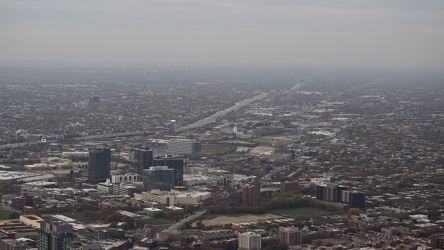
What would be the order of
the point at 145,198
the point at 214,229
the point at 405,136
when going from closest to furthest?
the point at 214,229, the point at 145,198, the point at 405,136

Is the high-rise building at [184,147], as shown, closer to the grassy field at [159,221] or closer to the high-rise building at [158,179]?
the high-rise building at [158,179]

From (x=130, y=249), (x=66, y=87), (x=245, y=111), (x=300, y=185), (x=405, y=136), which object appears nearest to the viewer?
(x=130, y=249)

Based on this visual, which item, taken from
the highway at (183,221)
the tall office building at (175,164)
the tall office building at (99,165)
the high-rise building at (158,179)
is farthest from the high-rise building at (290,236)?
the tall office building at (99,165)

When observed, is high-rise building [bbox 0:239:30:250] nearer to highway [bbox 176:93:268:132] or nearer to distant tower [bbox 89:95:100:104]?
highway [bbox 176:93:268:132]

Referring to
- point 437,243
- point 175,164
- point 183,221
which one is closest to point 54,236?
point 183,221

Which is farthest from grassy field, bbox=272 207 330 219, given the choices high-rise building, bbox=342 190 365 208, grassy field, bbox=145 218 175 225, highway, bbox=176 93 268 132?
highway, bbox=176 93 268 132

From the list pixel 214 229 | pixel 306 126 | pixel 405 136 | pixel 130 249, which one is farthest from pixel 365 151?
pixel 130 249

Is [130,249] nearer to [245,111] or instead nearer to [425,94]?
[245,111]

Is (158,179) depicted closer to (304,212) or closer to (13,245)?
(304,212)
